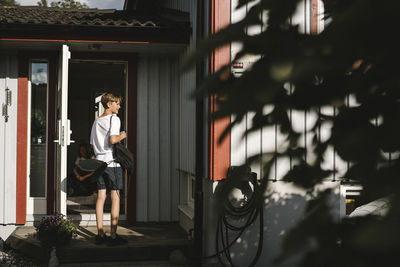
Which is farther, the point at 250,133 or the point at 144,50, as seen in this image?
the point at 144,50

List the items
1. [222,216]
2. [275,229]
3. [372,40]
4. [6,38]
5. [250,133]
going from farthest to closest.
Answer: [6,38] → [275,229] → [250,133] → [222,216] → [372,40]

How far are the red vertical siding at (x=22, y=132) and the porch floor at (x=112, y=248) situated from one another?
62 centimetres

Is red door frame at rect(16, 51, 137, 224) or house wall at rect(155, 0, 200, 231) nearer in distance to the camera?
house wall at rect(155, 0, 200, 231)

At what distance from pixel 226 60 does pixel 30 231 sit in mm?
6117

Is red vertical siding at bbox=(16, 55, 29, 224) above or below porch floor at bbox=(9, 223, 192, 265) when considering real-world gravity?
above

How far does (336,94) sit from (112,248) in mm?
5018

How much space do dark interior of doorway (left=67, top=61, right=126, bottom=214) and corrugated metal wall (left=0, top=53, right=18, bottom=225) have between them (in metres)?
2.01

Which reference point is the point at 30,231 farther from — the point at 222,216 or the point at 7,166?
the point at 222,216

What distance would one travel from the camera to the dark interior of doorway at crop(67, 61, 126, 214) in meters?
9.89

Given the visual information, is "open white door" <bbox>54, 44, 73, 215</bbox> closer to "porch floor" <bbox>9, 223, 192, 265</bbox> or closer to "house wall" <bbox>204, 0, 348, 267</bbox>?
"porch floor" <bbox>9, 223, 192, 265</bbox>

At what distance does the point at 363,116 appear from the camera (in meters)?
0.86

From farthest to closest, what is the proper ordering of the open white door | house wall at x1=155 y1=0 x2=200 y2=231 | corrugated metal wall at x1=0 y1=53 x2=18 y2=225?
1. corrugated metal wall at x1=0 y1=53 x2=18 y2=225
2. house wall at x1=155 y1=0 x2=200 y2=231
3. the open white door

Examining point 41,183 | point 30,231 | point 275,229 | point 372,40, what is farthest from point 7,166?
point 372,40

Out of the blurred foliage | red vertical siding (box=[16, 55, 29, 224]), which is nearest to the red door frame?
red vertical siding (box=[16, 55, 29, 224])
